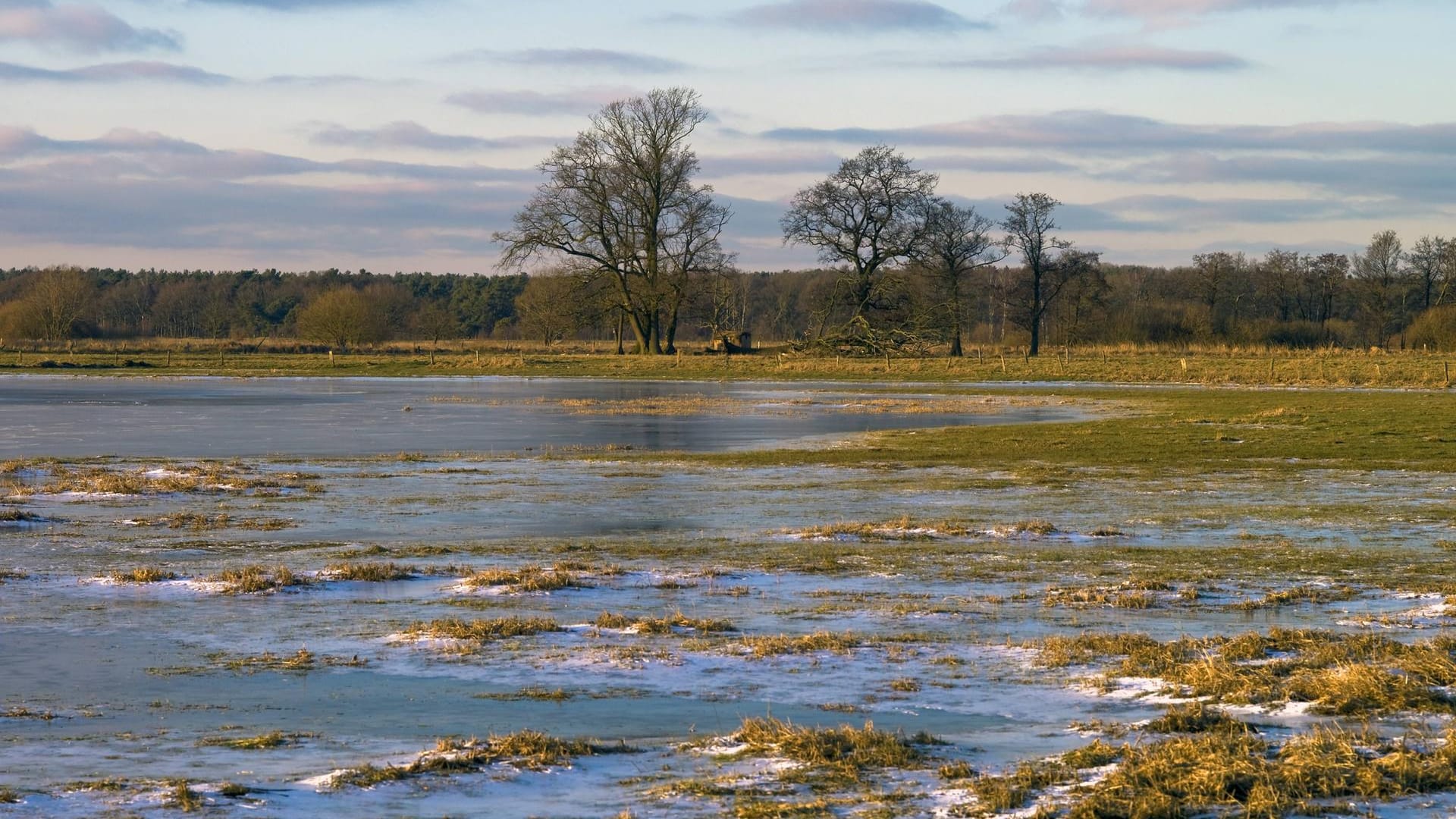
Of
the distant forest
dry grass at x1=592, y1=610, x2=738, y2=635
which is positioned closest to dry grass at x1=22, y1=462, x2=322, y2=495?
dry grass at x1=592, y1=610, x2=738, y2=635

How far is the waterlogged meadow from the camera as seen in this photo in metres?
6.73

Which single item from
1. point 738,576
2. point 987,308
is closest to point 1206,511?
point 738,576

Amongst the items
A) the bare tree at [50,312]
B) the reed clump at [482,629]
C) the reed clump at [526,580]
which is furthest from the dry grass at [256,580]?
the bare tree at [50,312]

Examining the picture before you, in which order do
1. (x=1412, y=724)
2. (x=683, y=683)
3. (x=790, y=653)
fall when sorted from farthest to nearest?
(x=790, y=653) → (x=683, y=683) → (x=1412, y=724)

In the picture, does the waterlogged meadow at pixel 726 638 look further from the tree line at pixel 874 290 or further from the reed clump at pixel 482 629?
the tree line at pixel 874 290

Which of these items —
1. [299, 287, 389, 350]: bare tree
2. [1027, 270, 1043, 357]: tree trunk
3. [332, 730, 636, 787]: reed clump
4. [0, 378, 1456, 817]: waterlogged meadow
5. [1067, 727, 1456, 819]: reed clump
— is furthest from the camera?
[299, 287, 389, 350]: bare tree

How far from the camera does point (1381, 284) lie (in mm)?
108125

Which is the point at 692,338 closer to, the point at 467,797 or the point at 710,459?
the point at 710,459

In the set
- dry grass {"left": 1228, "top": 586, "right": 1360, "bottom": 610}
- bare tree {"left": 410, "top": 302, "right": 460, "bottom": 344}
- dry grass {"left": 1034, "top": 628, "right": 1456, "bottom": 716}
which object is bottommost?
dry grass {"left": 1228, "top": 586, "right": 1360, "bottom": 610}

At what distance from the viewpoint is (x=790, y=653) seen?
31.9 feet


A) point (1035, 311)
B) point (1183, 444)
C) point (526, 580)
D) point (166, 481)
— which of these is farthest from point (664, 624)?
point (1035, 311)

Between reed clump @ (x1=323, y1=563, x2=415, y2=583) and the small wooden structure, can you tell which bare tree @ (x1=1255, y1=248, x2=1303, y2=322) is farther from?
reed clump @ (x1=323, y1=563, x2=415, y2=583)

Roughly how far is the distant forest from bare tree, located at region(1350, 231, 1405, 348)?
126 millimetres

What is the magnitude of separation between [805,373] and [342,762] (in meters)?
60.0
